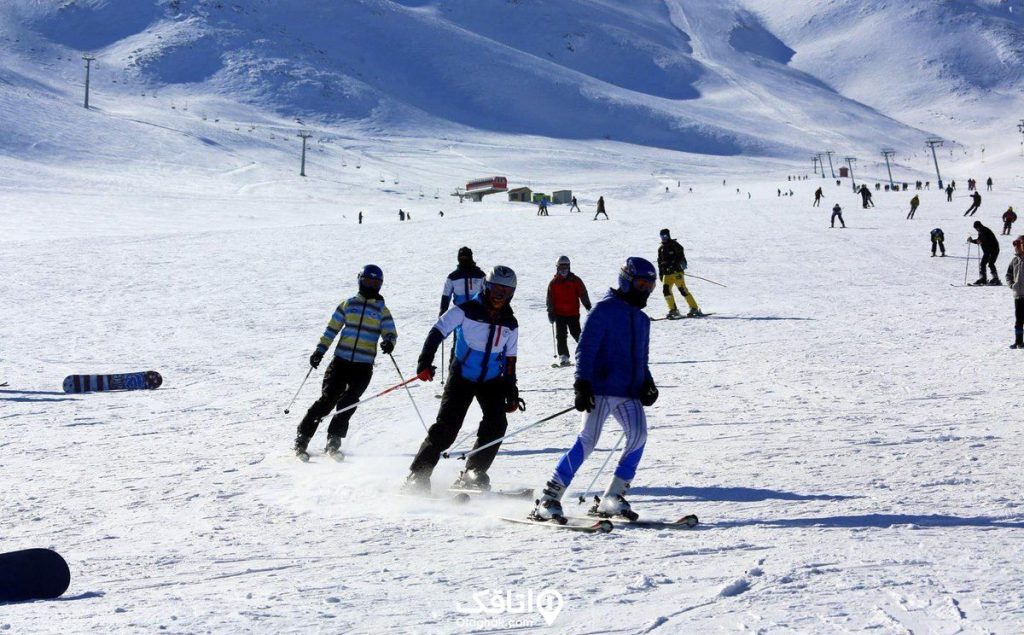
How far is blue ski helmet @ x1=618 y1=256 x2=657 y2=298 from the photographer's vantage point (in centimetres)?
606

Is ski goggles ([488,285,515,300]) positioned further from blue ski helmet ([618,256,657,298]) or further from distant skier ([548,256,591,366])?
distant skier ([548,256,591,366])

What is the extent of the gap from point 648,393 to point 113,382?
826 centimetres

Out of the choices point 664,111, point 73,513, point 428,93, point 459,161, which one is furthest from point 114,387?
point 664,111

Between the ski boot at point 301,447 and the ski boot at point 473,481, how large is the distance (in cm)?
173

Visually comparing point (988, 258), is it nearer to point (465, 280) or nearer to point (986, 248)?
point (986, 248)

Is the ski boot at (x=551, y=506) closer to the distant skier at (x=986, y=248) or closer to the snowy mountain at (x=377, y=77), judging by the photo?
the distant skier at (x=986, y=248)

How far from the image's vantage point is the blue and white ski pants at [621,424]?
20.2 feet

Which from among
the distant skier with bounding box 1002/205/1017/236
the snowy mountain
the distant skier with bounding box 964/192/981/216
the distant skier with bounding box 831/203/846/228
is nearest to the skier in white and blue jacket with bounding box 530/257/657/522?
the distant skier with bounding box 1002/205/1017/236

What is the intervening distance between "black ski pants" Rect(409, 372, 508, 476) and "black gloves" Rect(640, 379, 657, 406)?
1263 millimetres

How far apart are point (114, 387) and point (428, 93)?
149312 mm

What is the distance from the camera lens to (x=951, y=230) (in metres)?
34.4


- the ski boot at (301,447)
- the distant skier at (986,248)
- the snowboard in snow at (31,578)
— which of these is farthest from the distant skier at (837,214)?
the snowboard in snow at (31,578)

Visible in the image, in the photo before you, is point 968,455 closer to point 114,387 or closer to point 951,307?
point 114,387

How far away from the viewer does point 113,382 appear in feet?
40.8
